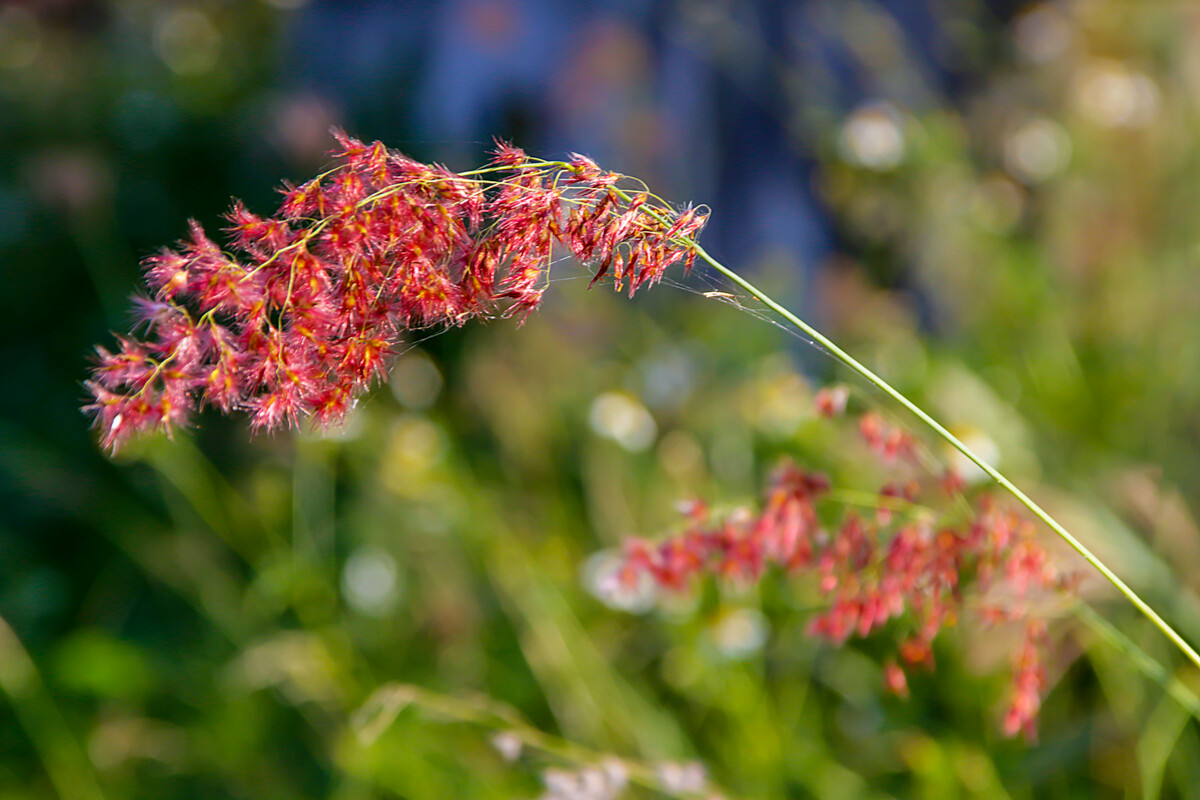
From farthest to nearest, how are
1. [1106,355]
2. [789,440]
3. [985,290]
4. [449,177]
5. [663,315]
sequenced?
[663,315] → [985,290] → [1106,355] → [789,440] → [449,177]

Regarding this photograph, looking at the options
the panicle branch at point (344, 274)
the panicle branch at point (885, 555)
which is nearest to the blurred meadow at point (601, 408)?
the panicle branch at point (885, 555)

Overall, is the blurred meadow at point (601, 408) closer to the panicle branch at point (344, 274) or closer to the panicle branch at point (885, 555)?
the panicle branch at point (885, 555)

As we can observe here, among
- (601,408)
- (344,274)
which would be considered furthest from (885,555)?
(601,408)

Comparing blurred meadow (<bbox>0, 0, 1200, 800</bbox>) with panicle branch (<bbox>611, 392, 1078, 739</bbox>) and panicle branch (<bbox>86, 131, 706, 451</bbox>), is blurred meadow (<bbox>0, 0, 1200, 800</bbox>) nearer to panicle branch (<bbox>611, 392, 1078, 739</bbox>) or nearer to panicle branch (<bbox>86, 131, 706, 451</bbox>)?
panicle branch (<bbox>611, 392, 1078, 739</bbox>)

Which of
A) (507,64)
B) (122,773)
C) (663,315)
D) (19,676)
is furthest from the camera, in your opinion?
(507,64)

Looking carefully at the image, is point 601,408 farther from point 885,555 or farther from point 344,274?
point 344,274

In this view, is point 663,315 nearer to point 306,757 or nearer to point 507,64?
point 507,64

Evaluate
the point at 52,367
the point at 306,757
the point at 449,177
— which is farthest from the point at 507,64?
the point at 449,177
